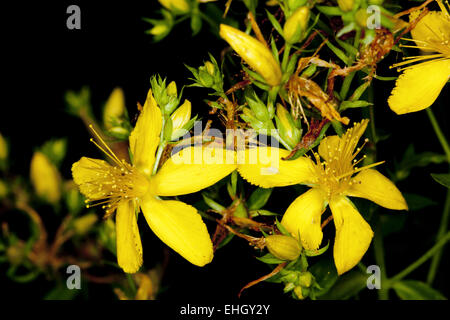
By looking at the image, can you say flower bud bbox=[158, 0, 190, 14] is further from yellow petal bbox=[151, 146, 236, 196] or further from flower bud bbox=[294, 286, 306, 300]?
flower bud bbox=[294, 286, 306, 300]

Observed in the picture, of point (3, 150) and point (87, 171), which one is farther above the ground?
point (3, 150)

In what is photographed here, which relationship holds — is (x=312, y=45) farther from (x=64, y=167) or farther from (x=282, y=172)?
(x=64, y=167)

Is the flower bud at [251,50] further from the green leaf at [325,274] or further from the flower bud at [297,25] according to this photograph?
the green leaf at [325,274]

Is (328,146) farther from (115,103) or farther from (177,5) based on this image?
(115,103)

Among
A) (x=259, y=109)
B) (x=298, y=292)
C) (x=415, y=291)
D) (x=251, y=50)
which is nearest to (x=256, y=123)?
(x=259, y=109)

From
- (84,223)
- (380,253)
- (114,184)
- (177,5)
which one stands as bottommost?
(380,253)

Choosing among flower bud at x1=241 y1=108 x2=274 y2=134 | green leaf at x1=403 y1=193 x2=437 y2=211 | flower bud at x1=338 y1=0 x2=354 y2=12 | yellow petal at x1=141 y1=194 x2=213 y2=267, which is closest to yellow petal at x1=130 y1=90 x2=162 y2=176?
yellow petal at x1=141 y1=194 x2=213 y2=267

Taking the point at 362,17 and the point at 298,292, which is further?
the point at 298,292

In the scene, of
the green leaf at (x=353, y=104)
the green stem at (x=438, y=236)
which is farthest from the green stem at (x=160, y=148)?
the green stem at (x=438, y=236)
